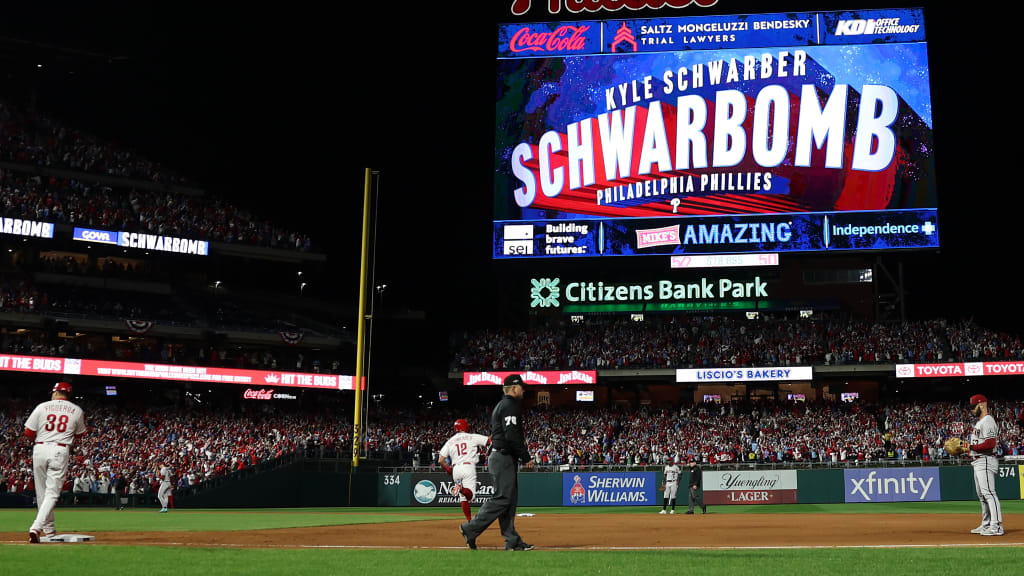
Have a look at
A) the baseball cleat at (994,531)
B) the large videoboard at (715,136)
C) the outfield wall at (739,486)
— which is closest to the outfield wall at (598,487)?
the outfield wall at (739,486)

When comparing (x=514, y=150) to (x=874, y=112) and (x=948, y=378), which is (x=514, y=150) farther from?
(x=948, y=378)

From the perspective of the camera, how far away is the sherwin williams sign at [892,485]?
3272cm

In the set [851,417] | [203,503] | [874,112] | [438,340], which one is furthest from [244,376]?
[874,112]

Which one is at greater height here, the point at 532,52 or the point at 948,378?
the point at 532,52

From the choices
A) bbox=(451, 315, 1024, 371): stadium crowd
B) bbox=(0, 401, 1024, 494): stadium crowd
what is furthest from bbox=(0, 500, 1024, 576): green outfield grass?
bbox=(451, 315, 1024, 371): stadium crowd

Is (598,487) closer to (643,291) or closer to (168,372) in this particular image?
(643,291)

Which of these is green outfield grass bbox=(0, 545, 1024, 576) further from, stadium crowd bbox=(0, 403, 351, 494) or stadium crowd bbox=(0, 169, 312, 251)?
stadium crowd bbox=(0, 169, 312, 251)

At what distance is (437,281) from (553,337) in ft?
37.9

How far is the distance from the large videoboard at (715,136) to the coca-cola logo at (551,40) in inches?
2.8

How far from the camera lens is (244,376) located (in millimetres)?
46625

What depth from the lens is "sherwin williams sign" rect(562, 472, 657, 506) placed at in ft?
115

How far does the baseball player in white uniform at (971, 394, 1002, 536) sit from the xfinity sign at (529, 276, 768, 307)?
37182 mm

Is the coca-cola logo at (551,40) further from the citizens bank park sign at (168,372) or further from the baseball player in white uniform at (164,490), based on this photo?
the baseball player in white uniform at (164,490)

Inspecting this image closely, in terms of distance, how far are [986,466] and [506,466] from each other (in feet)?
23.2
